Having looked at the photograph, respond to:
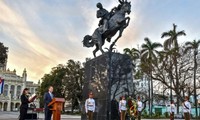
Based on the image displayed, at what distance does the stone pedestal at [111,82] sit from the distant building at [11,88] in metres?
101

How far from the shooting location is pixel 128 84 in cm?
1137

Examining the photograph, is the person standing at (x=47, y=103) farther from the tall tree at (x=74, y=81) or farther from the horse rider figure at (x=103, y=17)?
the tall tree at (x=74, y=81)

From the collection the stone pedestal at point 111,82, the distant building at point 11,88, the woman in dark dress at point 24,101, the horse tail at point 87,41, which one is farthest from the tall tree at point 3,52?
the distant building at point 11,88

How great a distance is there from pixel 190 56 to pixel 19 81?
313 ft

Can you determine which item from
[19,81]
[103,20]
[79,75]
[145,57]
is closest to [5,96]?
[19,81]

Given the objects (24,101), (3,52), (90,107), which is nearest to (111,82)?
(90,107)

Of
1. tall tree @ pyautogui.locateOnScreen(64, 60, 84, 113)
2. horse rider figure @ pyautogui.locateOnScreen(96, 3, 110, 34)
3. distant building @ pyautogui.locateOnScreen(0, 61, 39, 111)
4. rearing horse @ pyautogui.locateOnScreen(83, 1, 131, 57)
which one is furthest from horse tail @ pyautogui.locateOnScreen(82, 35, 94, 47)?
distant building @ pyautogui.locateOnScreen(0, 61, 39, 111)

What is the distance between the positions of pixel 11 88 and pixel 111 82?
111611mm

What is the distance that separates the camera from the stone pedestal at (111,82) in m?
10.8

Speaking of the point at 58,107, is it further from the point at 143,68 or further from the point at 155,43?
the point at 155,43

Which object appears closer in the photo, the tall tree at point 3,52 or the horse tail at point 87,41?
the horse tail at point 87,41

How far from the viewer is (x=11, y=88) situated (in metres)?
115

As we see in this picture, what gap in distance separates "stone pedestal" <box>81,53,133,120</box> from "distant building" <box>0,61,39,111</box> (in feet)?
332

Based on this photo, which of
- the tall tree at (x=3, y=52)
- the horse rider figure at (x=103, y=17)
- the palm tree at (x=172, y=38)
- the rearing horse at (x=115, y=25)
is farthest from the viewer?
the palm tree at (x=172, y=38)
